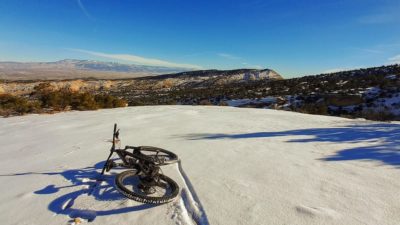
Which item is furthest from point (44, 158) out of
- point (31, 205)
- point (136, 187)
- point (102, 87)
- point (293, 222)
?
point (102, 87)

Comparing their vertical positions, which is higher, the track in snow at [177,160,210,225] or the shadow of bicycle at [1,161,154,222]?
the track in snow at [177,160,210,225]

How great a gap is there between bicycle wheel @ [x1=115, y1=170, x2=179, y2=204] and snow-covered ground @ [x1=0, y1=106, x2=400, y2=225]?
150mm

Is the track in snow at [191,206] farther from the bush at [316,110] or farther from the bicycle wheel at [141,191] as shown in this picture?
the bush at [316,110]

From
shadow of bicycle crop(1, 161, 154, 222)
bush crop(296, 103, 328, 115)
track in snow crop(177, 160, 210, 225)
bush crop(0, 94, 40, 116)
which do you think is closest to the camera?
track in snow crop(177, 160, 210, 225)

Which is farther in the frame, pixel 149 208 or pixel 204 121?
pixel 204 121

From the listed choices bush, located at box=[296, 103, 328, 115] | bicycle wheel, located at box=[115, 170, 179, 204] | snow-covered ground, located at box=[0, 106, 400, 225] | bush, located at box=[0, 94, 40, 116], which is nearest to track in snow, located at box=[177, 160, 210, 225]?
snow-covered ground, located at box=[0, 106, 400, 225]

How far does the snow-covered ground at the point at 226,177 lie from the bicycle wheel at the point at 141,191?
0.15 meters

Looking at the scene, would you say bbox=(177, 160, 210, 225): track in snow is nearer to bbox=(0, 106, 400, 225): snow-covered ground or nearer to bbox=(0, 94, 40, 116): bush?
bbox=(0, 106, 400, 225): snow-covered ground

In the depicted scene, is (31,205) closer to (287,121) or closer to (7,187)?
(7,187)

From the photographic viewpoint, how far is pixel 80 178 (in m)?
5.32

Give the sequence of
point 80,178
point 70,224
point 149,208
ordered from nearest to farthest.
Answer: point 70,224
point 149,208
point 80,178

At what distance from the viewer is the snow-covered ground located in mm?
4008

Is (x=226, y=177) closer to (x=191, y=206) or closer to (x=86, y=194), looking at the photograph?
(x=191, y=206)

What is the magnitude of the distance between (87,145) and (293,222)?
5.71m
